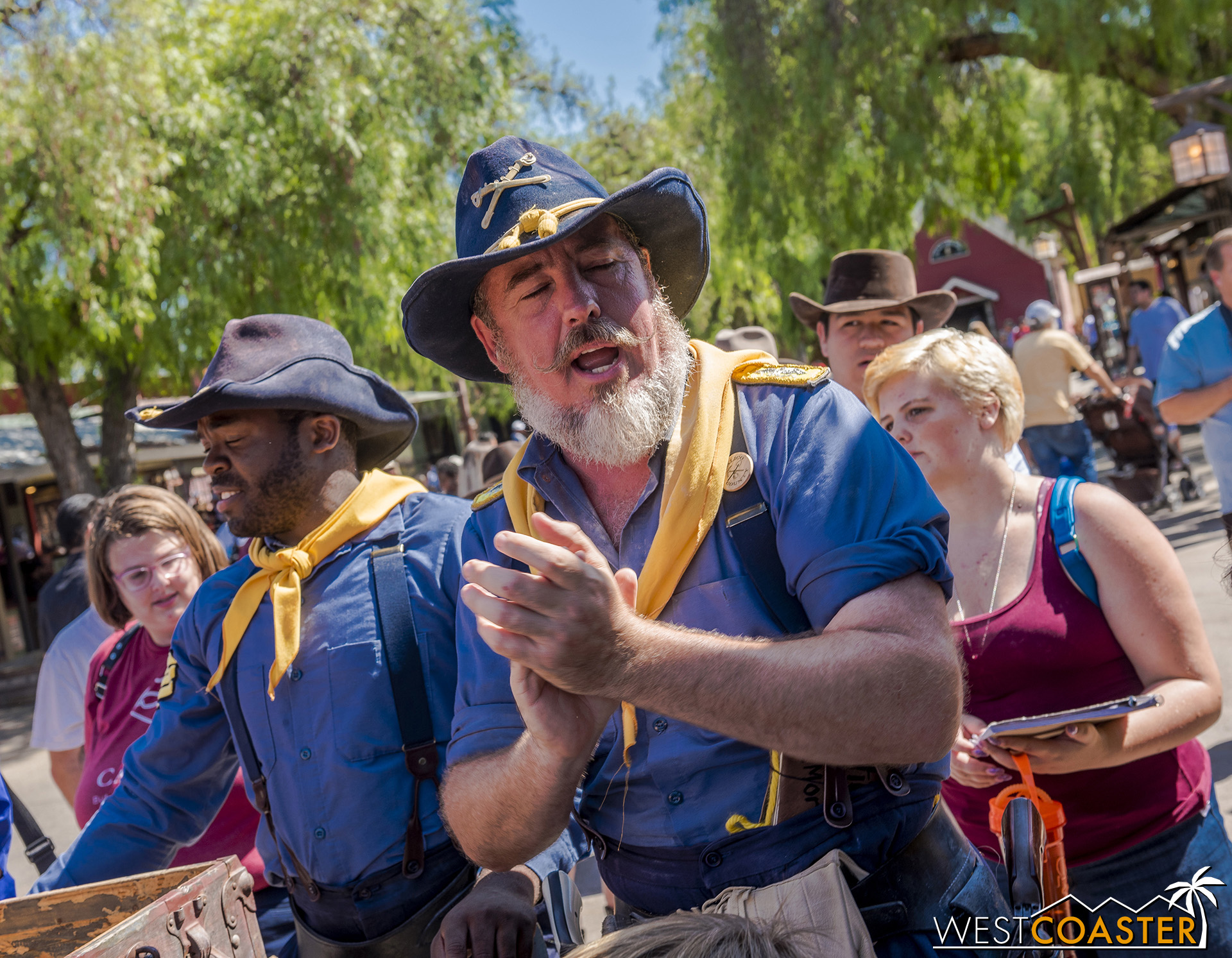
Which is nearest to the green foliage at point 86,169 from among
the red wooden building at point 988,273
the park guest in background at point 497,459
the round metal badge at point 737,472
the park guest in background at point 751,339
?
the park guest in background at point 497,459

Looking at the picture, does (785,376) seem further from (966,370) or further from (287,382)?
(287,382)

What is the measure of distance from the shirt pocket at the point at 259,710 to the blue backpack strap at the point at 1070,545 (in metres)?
1.82

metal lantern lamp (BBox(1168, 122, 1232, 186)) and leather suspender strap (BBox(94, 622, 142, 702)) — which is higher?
metal lantern lamp (BBox(1168, 122, 1232, 186))

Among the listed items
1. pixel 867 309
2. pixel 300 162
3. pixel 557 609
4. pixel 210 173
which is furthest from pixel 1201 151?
pixel 557 609

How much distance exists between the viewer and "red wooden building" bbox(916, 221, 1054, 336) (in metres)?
36.7

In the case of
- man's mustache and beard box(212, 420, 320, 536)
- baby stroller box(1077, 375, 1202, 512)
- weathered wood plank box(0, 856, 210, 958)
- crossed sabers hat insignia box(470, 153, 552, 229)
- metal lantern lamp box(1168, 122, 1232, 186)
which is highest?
metal lantern lamp box(1168, 122, 1232, 186)

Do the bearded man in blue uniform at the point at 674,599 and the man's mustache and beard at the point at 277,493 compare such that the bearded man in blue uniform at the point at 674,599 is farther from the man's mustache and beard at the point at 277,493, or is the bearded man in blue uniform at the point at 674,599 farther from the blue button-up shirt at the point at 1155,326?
the blue button-up shirt at the point at 1155,326

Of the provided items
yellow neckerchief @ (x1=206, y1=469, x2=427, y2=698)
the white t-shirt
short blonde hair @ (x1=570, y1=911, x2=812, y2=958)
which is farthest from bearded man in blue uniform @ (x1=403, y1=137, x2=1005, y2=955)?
the white t-shirt

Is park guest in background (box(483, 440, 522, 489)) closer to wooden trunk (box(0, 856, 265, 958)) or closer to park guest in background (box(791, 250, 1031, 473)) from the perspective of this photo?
park guest in background (box(791, 250, 1031, 473))

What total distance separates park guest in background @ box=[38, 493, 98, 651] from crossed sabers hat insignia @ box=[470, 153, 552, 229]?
4690 millimetres

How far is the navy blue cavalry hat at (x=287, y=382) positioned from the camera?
2.46m

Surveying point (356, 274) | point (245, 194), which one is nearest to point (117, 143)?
point (245, 194)

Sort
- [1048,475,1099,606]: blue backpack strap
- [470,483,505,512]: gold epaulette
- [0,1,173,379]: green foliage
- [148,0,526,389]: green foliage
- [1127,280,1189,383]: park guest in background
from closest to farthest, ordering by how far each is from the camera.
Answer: [470,483,505,512]: gold epaulette → [1048,475,1099,606]: blue backpack strap → [0,1,173,379]: green foliage → [1127,280,1189,383]: park guest in background → [148,0,526,389]: green foliage

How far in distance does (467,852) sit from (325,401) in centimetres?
129
